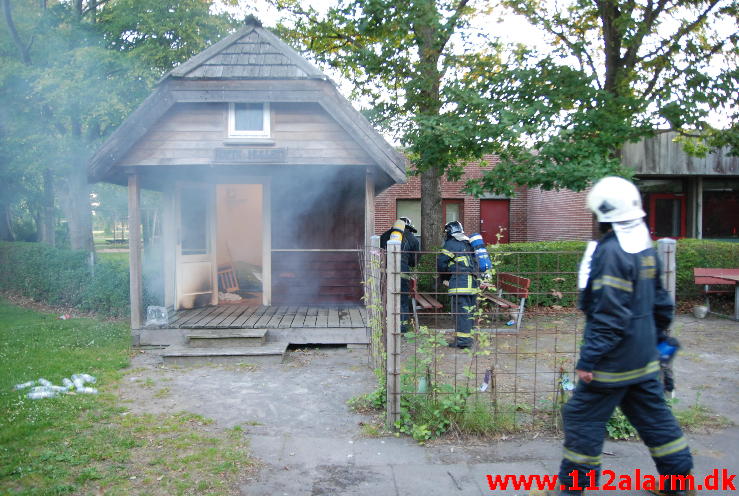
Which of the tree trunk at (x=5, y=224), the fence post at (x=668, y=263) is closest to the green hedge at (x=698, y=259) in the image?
the fence post at (x=668, y=263)

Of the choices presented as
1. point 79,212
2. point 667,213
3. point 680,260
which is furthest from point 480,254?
A: point 79,212

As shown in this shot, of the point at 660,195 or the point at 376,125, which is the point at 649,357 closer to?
the point at 376,125

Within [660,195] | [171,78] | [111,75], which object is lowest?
[660,195]

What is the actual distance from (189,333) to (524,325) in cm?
571

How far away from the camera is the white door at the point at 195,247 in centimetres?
918

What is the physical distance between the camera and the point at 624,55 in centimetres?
1031

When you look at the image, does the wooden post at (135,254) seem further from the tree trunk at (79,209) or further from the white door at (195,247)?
the tree trunk at (79,209)

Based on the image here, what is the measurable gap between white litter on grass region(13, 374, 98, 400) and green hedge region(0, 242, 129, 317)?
468 cm

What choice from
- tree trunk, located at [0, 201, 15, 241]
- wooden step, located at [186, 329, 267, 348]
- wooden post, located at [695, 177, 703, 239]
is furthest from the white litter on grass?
wooden post, located at [695, 177, 703, 239]

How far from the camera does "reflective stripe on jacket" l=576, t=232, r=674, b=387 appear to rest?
3.00 metres

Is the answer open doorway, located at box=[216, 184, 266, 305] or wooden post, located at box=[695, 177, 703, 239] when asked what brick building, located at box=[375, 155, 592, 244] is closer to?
wooden post, located at box=[695, 177, 703, 239]

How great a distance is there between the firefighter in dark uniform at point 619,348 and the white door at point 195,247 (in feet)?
24.4

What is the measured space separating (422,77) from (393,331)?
252 inches

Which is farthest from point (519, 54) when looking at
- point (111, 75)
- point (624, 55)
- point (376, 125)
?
point (111, 75)
